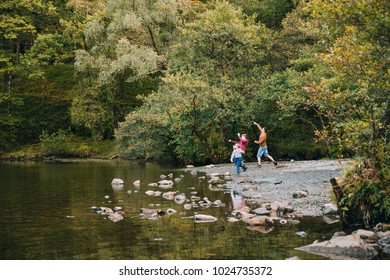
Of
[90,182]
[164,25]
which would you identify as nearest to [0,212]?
[90,182]

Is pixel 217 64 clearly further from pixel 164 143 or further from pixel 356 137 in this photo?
pixel 356 137

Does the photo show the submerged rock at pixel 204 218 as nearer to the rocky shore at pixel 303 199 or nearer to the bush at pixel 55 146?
the rocky shore at pixel 303 199

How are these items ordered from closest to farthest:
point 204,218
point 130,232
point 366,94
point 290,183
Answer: point 366,94
point 130,232
point 204,218
point 290,183

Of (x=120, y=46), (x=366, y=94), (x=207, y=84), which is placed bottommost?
(x=366, y=94)

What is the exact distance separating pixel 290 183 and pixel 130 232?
11348mm

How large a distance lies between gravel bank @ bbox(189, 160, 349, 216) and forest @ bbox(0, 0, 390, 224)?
1761 millimetres

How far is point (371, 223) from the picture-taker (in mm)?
14961

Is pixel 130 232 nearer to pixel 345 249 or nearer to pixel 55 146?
pixel 345 249

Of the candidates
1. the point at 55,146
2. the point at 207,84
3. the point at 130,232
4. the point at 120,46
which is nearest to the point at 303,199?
the point at 130,232

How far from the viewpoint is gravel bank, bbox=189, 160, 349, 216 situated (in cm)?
1941

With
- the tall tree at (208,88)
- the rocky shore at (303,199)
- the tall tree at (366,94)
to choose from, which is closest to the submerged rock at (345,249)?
the rocky shore at (303,199)

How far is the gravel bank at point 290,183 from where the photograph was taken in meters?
19.4

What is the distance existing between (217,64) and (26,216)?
25470 millimetres

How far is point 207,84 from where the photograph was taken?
38938 mm
